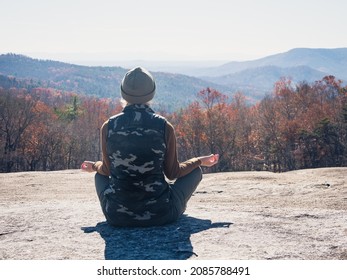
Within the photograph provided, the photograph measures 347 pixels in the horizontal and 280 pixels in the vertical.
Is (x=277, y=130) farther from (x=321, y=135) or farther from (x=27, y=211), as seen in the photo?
(x=27, y=211)

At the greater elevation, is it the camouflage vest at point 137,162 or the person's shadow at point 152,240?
the camouflage vest at point 137,162

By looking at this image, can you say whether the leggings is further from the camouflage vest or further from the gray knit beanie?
the gray knit beanie

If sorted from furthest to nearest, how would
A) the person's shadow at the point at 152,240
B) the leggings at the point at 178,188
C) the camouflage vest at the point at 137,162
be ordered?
the leggings at the point at 178,188 → the camouflage vest at the point at 137,162 → the person's shadow at the point at 152,240

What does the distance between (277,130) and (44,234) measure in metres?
43.7

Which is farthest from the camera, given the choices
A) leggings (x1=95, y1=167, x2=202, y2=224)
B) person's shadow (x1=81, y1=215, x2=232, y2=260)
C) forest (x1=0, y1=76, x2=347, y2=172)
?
forest (x1=0, y1=76, x2=347, y2=172)

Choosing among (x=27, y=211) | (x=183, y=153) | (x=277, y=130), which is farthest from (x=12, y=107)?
(x=27, y=211)

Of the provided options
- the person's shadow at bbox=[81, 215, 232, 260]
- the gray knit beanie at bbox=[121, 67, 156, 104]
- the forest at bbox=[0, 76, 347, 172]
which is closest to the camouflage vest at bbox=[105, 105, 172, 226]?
the gray knit beanie at bbox=[121, 67, 156, 104]

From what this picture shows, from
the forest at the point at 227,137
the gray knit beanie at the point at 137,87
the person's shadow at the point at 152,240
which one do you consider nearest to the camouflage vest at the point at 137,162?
the gray knit beanie at the point at 137,87

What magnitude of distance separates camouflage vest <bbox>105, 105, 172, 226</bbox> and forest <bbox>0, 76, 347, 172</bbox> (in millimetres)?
34856

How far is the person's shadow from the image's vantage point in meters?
3.60

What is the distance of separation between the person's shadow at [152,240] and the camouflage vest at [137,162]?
21 cm

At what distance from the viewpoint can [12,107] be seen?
43.3 metres

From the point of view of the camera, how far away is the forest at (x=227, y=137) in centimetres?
3856

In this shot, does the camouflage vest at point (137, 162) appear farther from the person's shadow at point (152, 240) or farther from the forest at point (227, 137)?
the forest at point (227, 137)
